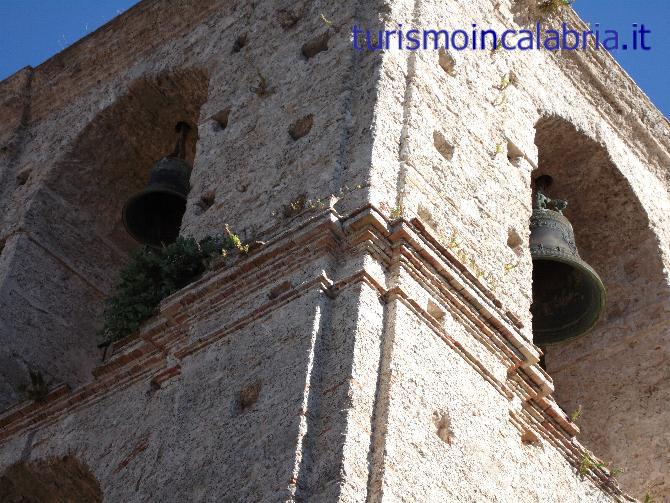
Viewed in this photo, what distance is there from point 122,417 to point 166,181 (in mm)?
2557

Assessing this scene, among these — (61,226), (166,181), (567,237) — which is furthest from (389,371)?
(61,226)

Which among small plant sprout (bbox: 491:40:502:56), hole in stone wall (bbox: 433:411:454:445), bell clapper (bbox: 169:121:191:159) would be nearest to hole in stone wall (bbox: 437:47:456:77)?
small plant sprout (bbox: 491:40:502:56)

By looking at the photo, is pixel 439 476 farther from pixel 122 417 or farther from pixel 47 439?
pixel 47 439

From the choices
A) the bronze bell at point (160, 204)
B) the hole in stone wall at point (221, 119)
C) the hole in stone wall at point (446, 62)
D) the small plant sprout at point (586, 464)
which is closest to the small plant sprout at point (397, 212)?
the small plant sprout at point (586, 464)

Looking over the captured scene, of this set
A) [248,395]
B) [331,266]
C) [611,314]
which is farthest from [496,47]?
[248,395]

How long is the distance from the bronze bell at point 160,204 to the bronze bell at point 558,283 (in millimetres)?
2349

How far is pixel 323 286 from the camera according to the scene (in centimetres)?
693

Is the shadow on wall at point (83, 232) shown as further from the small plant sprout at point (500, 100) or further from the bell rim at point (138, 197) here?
the small plant sprout at point (500, 100)

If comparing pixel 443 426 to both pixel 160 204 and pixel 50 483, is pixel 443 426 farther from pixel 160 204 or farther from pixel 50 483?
pixel 160 204

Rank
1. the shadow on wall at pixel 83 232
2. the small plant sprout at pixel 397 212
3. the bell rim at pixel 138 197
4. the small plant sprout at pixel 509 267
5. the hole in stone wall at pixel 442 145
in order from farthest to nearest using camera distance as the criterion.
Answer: the bell rim at pixel 138 197 → the shadow on wall at pixel 83 232 → the hole in stone wall at pixel 442 145 → the small plant sprout at pixel 509 267 → the small plant sprout at pixel 397 212

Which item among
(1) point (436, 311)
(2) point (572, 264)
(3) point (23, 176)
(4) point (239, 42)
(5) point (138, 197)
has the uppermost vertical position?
(4) point (239, 42)

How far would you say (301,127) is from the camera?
8.52 metres

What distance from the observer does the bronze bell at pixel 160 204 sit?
990 cm

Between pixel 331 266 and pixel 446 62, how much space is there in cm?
255
